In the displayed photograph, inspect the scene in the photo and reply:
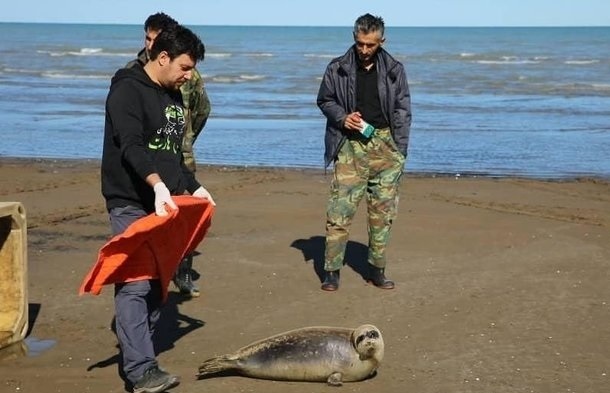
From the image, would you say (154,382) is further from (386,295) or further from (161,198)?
(386,295)

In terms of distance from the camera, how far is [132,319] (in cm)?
535

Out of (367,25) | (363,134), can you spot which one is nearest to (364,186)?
(363,134)

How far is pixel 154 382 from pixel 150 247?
695 mm

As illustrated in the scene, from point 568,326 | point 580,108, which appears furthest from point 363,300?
point 580,108

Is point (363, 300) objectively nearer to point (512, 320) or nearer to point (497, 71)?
point (512, 320)

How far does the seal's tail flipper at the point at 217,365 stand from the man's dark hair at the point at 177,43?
1691 millimetres

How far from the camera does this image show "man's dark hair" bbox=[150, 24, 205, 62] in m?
5.27

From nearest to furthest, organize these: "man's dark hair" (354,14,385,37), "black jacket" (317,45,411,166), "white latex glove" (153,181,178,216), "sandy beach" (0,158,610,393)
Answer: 1. "white latex glove" (153,181,178,216)
2. "sandy beach" (0,158,610,393)
3. "man's dark hair" (354,14,385,37)
4. "black jacket" (317,45,411,166)

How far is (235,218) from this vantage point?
424 inches

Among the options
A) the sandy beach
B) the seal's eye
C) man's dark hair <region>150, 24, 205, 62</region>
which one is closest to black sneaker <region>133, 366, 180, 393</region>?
the sandy beach

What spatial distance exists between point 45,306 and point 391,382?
9.27ft

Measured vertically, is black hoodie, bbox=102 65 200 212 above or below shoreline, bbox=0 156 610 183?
above

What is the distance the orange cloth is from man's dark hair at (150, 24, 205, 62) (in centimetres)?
76

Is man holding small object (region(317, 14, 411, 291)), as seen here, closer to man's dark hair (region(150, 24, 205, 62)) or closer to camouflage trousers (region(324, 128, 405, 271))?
camouflage trousers (region(324, 128, 405, 271))
